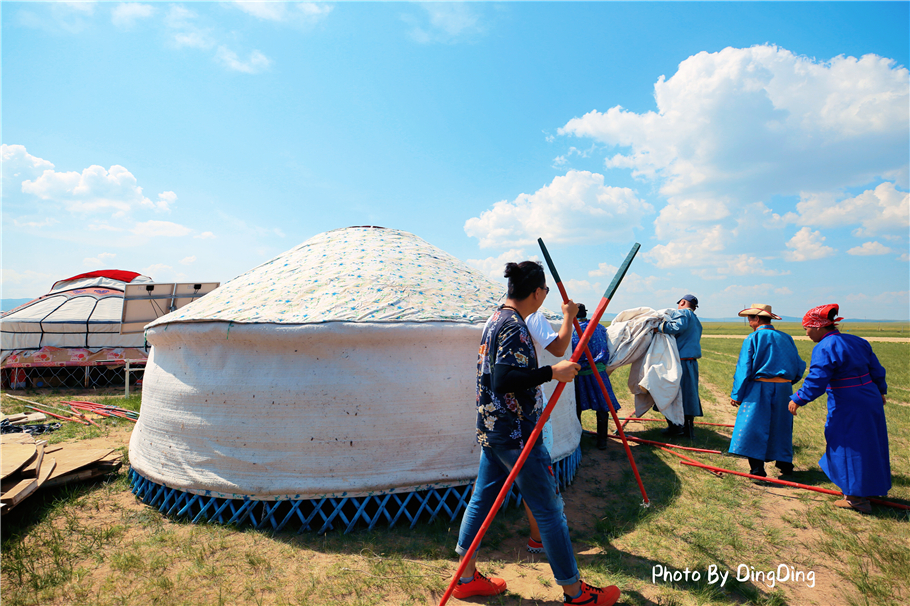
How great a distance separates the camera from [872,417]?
3.77 m

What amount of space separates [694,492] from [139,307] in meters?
11.0

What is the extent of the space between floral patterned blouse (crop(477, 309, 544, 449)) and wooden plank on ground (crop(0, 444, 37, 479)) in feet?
12.5

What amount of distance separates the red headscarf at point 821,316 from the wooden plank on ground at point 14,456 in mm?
6622

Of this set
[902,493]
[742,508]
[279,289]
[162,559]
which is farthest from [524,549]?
[902,493]

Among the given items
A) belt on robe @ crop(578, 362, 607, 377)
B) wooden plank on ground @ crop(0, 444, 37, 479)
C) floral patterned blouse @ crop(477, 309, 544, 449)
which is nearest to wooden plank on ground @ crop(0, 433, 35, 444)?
wooden plank on ground @ crop(0, 444, 37, 479)

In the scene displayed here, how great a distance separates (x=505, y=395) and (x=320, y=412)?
65.9 inches

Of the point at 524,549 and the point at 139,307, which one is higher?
the point at 139,307

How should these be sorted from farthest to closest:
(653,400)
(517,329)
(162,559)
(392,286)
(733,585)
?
(653,400), (392,286), (162,559), (733,585), (517,329)

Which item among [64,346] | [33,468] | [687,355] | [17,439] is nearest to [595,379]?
[687,355]

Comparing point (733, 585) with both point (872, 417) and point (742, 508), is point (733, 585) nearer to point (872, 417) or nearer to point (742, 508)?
point (742, 508)

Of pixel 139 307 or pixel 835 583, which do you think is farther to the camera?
pixel 139 307

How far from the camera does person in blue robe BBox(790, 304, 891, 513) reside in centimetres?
371

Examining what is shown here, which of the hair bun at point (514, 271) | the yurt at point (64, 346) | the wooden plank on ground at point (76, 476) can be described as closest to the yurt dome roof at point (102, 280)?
the yurt at point (64, 346)

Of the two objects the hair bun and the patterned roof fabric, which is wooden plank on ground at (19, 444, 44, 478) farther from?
the hair bun
